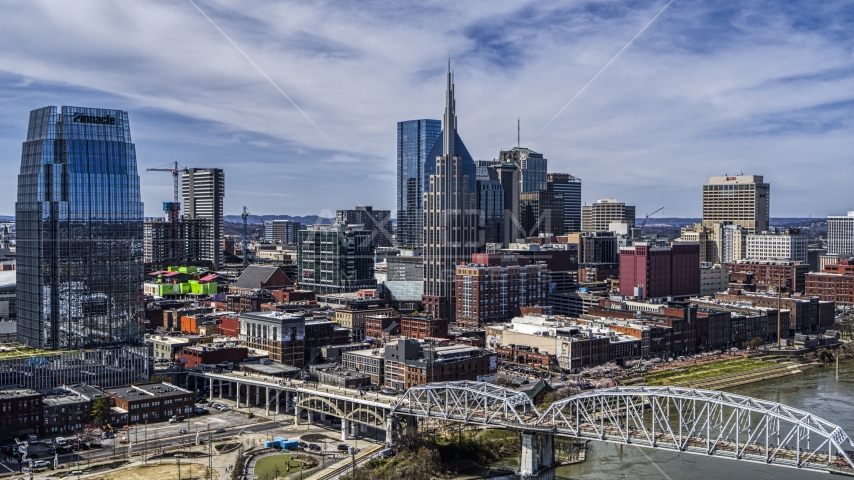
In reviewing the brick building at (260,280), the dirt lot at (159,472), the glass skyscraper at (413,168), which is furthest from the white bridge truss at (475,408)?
the glass skyscraper at (413,168)

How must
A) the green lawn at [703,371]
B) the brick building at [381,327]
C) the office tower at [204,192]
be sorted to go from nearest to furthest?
the green lawn at [703,371], the brick building at [381,327], the office tower at [204,192]

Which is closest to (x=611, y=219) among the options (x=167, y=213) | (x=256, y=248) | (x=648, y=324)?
(x=256, y=248)

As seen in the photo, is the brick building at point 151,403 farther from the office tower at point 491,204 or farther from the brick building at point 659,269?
the office tower at point 491,204

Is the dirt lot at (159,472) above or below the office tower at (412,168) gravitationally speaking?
below

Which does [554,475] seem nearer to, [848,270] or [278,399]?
[278,399]

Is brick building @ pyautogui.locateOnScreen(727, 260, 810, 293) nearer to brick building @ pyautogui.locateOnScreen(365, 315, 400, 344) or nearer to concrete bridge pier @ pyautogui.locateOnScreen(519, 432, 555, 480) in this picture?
brick building @ pyautogui.locateOnScreen(365, 315, 400, 344)

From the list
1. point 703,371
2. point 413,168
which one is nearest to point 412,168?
point 413,168

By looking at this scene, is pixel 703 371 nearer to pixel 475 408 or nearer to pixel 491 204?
pixel 475 408

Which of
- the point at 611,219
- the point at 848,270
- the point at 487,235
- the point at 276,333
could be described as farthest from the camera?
the point at 611,219
